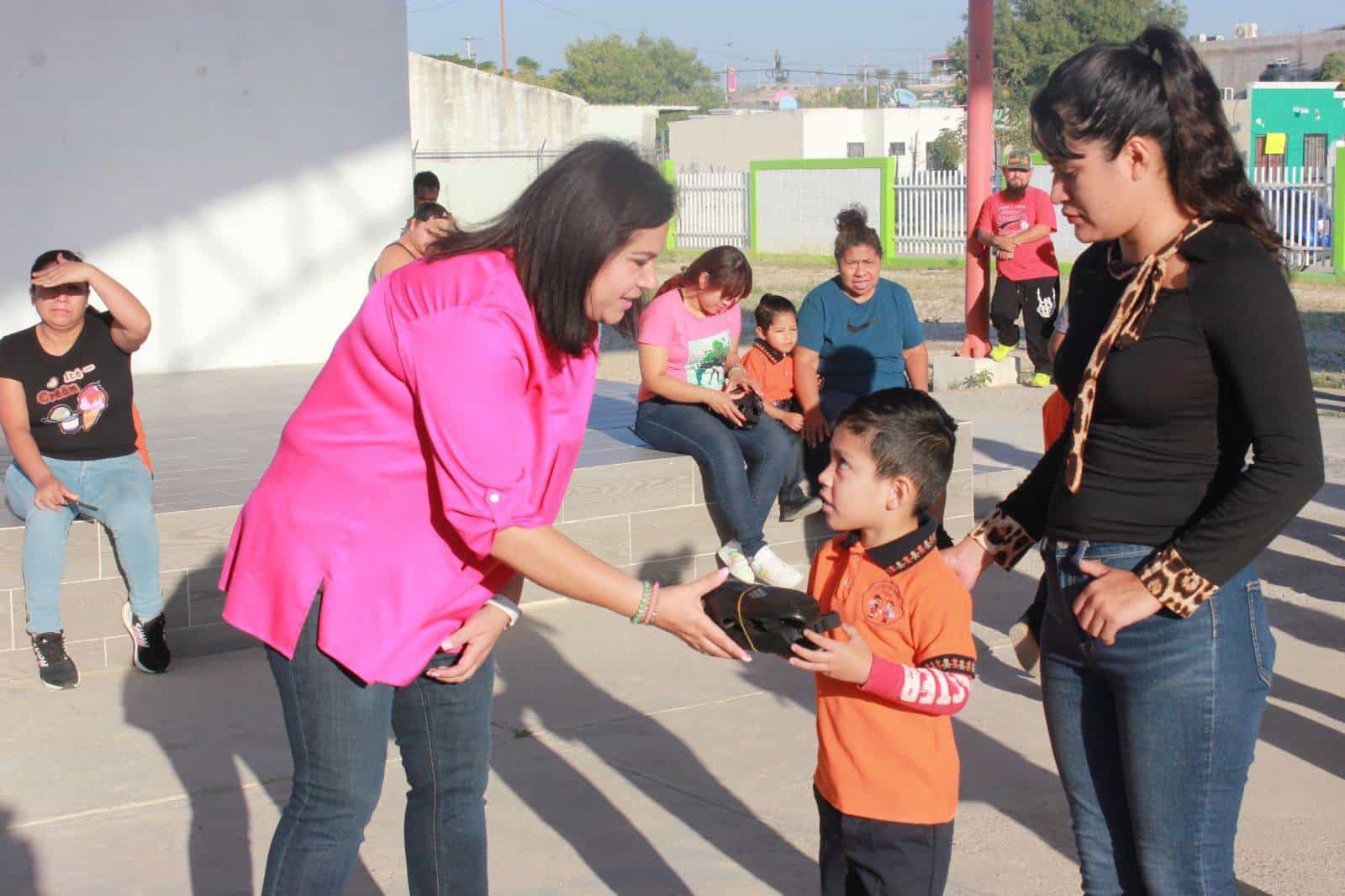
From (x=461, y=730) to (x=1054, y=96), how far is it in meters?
1.61

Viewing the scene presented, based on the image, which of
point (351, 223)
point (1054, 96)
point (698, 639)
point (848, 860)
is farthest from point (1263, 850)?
point (351, 223)

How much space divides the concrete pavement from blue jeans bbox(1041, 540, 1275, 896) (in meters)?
1.31

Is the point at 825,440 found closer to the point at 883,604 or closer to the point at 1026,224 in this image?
the point at 883,604

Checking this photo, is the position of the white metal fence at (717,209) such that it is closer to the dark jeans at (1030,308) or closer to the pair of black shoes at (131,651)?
the dark jeans at (1030,308)

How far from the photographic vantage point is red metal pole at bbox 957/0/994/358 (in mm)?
13430

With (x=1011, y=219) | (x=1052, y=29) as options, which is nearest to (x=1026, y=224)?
(x=1011, y=219)

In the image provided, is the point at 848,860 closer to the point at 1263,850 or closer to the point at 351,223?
the point at 1263,850

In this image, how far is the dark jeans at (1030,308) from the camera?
1284cm

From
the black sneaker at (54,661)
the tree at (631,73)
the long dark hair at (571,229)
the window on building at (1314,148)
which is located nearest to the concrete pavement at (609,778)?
the black sneaker at (54,661)

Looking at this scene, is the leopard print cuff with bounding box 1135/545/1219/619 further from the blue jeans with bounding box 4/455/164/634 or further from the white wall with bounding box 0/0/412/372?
the white wall with bounding box 0/0/412/372

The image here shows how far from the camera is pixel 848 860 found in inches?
114

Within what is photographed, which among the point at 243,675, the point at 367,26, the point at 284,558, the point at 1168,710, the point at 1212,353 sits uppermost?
the point at 367,26

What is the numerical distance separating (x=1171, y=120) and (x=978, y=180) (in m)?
11.5

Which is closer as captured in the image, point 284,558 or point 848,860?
point 284,558
